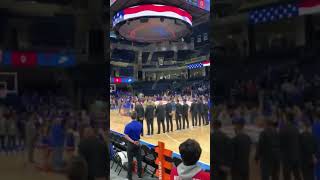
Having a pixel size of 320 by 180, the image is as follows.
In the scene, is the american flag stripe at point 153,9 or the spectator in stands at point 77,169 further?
the american flag stripe at point 153,9

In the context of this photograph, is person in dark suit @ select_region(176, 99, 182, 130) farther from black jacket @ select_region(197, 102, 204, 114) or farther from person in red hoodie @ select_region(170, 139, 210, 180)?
person in red hoodie @ select_region(170, 139, 210, 180)

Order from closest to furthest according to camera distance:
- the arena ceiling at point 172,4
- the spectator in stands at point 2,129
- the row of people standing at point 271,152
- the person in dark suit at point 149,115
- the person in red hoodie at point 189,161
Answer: the person in red hoodie at point 189,161, the spectator in stands at point 2,129, the row of people standing at point 271,152, the arena ceiling at point 172,4, the person in dark suit at point 149,115

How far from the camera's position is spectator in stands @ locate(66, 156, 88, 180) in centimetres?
169

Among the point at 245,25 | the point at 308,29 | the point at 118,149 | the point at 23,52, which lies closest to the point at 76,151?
the point at 23,52

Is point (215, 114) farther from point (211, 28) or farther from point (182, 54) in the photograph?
point (182, 54)

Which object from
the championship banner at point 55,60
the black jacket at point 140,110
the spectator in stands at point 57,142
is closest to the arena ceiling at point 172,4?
the black jacket at point 140,110

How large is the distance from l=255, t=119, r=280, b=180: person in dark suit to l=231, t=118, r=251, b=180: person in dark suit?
59mm

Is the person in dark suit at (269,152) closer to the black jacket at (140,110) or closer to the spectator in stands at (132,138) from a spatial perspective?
the spectator in stands at (132,138)

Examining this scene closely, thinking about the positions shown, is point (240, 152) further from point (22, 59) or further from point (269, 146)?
point (22, 59)

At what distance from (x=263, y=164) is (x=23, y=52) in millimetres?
1220

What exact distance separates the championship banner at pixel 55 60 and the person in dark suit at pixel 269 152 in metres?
0.96

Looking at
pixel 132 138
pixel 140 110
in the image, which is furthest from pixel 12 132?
pixel 140 110

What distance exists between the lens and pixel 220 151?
186cm

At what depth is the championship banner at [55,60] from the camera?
1.69 meters
